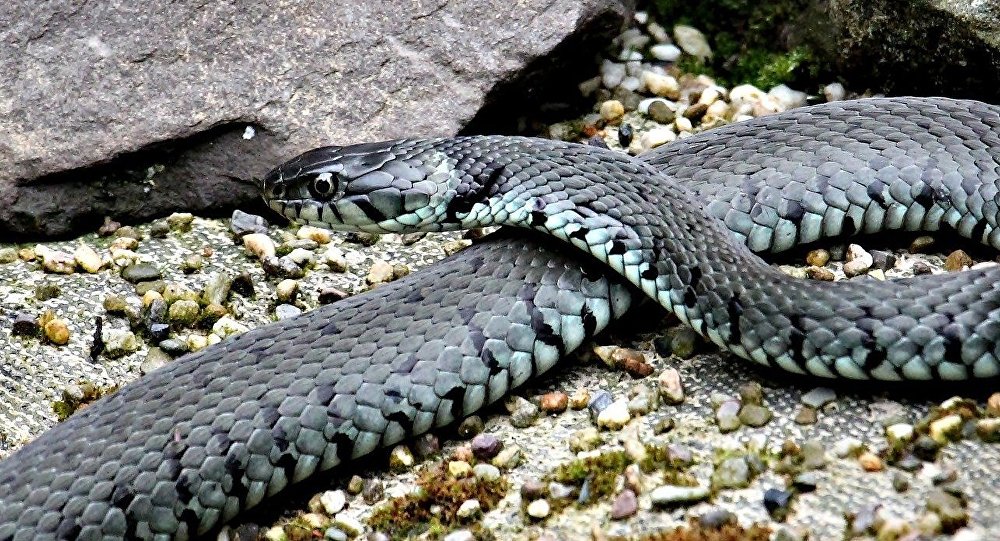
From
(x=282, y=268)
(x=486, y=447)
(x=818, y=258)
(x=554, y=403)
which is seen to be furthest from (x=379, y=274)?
(x=818, y=258)

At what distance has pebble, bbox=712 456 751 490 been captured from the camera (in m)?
4.91

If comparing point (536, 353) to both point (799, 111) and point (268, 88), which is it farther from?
point (268, 88)

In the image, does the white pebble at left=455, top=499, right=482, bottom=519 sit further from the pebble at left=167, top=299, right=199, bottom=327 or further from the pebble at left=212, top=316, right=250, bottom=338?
the pebble at left=167, top=299, right=199, bottom=327

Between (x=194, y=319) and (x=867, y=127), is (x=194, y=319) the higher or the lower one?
the lower one

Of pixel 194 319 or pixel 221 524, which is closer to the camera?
pixel 221 524

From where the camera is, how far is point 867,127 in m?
6.76

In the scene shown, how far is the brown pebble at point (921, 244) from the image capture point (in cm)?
661

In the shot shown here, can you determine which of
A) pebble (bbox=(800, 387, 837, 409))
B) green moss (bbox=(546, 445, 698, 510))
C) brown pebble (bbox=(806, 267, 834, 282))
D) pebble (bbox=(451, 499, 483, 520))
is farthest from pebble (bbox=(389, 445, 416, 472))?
brown pebble (bbox=(806, 267, 834, 282))

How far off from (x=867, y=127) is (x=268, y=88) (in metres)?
3.72

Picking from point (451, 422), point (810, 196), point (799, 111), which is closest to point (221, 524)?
point (451, 422)

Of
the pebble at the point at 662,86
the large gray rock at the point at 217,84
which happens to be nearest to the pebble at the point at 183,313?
the large gray rock at the point at 217,84

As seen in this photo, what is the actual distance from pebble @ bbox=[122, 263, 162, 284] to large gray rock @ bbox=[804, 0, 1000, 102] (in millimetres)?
4718

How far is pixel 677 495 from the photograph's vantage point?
4.86 m

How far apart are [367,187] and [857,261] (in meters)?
2.69
